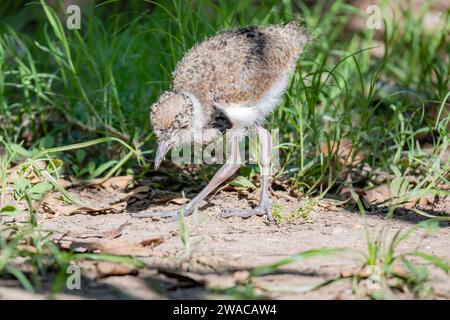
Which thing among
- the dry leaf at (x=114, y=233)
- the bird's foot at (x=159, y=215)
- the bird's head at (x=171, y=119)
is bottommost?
the bird's foot at (x=159, y=215)

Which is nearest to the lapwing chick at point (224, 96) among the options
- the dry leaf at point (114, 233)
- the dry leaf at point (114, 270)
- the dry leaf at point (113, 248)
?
the dry leaf at point (114, 233)

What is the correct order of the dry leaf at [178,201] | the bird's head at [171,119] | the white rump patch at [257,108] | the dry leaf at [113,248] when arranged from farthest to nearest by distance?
the dry leaf at [178,201] → the white rump patch at [257,108] → the bird's head at [171,119] → the dry leaf at [113,248]

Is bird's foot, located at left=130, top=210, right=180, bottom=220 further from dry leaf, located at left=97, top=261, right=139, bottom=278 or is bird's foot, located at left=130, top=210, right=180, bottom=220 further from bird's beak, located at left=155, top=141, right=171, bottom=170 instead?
dry leaf, located at left=97, top=261, right=139, bottom=278

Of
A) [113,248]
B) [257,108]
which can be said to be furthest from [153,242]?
[257,108]

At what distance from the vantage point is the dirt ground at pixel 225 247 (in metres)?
3.35

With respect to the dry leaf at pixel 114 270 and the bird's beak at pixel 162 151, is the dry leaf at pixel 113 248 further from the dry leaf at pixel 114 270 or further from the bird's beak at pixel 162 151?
the bird's beak at pixel 162 151

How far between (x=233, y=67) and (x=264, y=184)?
0.75m

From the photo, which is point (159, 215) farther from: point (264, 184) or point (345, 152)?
point (345, 152)

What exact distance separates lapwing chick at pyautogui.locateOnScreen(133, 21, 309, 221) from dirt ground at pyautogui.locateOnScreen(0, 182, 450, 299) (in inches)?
9.6

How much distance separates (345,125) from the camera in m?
5.51

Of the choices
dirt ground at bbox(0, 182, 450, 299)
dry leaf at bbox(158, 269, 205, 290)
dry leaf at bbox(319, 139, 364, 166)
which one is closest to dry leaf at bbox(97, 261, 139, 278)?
dirt ground at bbox(0, 182, 450, 299)

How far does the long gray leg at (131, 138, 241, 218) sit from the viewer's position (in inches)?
183

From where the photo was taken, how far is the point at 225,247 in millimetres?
3883
